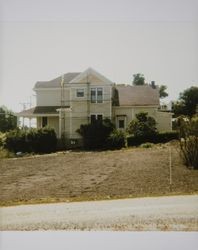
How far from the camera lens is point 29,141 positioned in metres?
26.3

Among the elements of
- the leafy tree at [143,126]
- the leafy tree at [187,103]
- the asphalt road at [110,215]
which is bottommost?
the asphalt road at [110,215]

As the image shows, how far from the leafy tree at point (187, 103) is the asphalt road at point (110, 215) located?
2559 cm

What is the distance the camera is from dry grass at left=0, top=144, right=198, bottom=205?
1317cm

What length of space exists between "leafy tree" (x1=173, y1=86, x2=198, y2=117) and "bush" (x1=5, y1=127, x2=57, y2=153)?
15.0m

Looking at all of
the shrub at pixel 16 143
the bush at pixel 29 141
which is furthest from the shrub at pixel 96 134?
the shrub at pixel 16 143

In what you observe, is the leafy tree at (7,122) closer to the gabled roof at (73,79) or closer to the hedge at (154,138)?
the gabled roof at (73,79)

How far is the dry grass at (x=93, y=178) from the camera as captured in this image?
13172 mm

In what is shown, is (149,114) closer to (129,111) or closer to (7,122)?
(129,111)

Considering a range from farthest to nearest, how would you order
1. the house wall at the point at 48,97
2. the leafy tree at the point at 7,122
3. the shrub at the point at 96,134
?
the leafy tree at the point at 7,122
the house wall at the point at 48,97
the shrub at the point at 96,134

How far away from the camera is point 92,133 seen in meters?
28.1

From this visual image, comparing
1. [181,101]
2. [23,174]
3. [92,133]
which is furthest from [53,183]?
[181,101]

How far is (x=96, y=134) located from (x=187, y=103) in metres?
14.3

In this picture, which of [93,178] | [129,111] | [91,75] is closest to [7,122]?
[91,75]

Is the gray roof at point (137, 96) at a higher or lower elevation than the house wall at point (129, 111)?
higher
